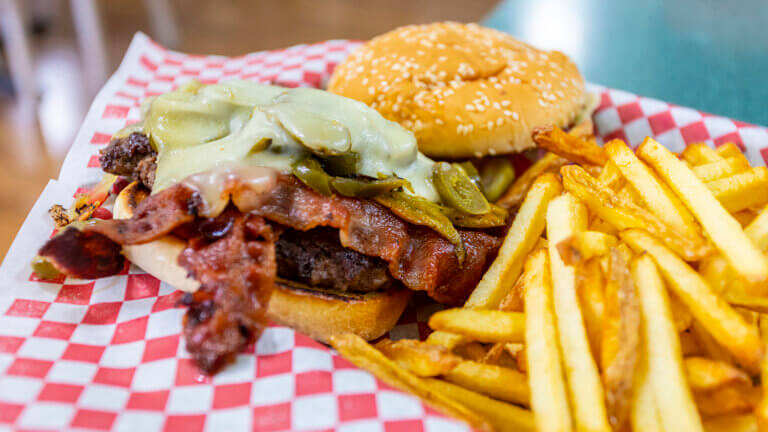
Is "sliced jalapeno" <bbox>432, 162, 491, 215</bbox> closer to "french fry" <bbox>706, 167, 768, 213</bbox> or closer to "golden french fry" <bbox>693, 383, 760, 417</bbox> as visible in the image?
"french fry" <bbox>706, 167, 768, 213</bbox>

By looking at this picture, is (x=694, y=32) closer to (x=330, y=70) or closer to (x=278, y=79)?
(x=330, y=70)

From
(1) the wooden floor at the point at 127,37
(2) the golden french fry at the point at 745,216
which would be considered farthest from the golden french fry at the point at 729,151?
(1) the wooden floor at the point at 127,37

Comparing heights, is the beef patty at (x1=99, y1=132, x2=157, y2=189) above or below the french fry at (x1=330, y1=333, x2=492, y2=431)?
above

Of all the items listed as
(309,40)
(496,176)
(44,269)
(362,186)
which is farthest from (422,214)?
(309,40)

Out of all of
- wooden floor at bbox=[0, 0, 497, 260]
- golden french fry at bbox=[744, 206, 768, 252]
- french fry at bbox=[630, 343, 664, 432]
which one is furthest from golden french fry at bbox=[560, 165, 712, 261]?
wooden floor at bbox=[0, 0, 497, 260]

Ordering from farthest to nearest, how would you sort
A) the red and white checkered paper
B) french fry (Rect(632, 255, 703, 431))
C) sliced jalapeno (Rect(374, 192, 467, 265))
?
sliced jalapeno (Rect(374, 192, 467, 265)), the red and white checkered paper, french fry (Rect(632, 255, 703, 431))

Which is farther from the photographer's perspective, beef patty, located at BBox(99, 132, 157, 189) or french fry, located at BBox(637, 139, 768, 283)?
beef patty, located at BBox(99, 132, 157, 189)
